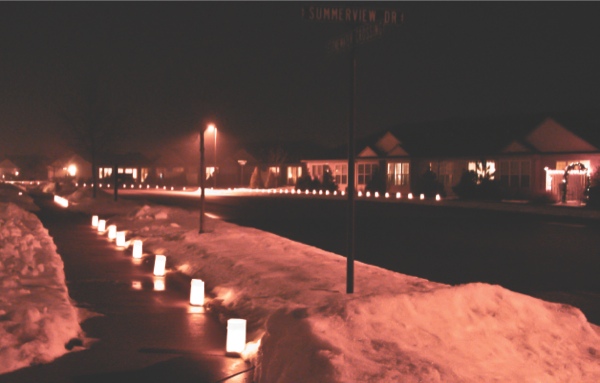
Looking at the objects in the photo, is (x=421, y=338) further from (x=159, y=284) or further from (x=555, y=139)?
(x=555, y=139)

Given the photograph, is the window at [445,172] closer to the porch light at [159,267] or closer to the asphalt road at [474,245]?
the asphalt road at [474,245]

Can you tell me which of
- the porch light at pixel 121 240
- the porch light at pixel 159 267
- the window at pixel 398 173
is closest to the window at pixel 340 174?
the window at pixel 398 173

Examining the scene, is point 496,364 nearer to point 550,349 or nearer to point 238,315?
point 550,349

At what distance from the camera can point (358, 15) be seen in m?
8.96

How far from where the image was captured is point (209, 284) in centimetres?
1148

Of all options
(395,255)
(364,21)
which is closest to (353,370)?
(364,21)

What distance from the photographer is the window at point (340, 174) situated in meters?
60.4

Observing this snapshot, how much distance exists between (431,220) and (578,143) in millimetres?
18668

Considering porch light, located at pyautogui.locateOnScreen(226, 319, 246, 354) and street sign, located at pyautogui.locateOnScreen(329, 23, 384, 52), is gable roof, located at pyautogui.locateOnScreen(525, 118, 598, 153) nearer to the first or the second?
street sign, located at pyautogui.locateOnScreen(329, 23, 384, 52)

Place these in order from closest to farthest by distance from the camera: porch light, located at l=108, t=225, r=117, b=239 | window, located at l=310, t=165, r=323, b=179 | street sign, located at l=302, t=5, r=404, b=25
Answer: street sign, located at l=302, t=5, r=404, b=25 < porch light, located at l=108, t=225, r=117, b=239 < window, located at l=310, t=165, r=323, b=179

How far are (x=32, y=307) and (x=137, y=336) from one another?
59.2 inches

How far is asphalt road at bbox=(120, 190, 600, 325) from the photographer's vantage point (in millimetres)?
12109

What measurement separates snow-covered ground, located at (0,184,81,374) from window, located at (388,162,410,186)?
128ft

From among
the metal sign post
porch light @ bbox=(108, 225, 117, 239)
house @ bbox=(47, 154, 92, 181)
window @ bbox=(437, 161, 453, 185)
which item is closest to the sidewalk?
the metal sign post
